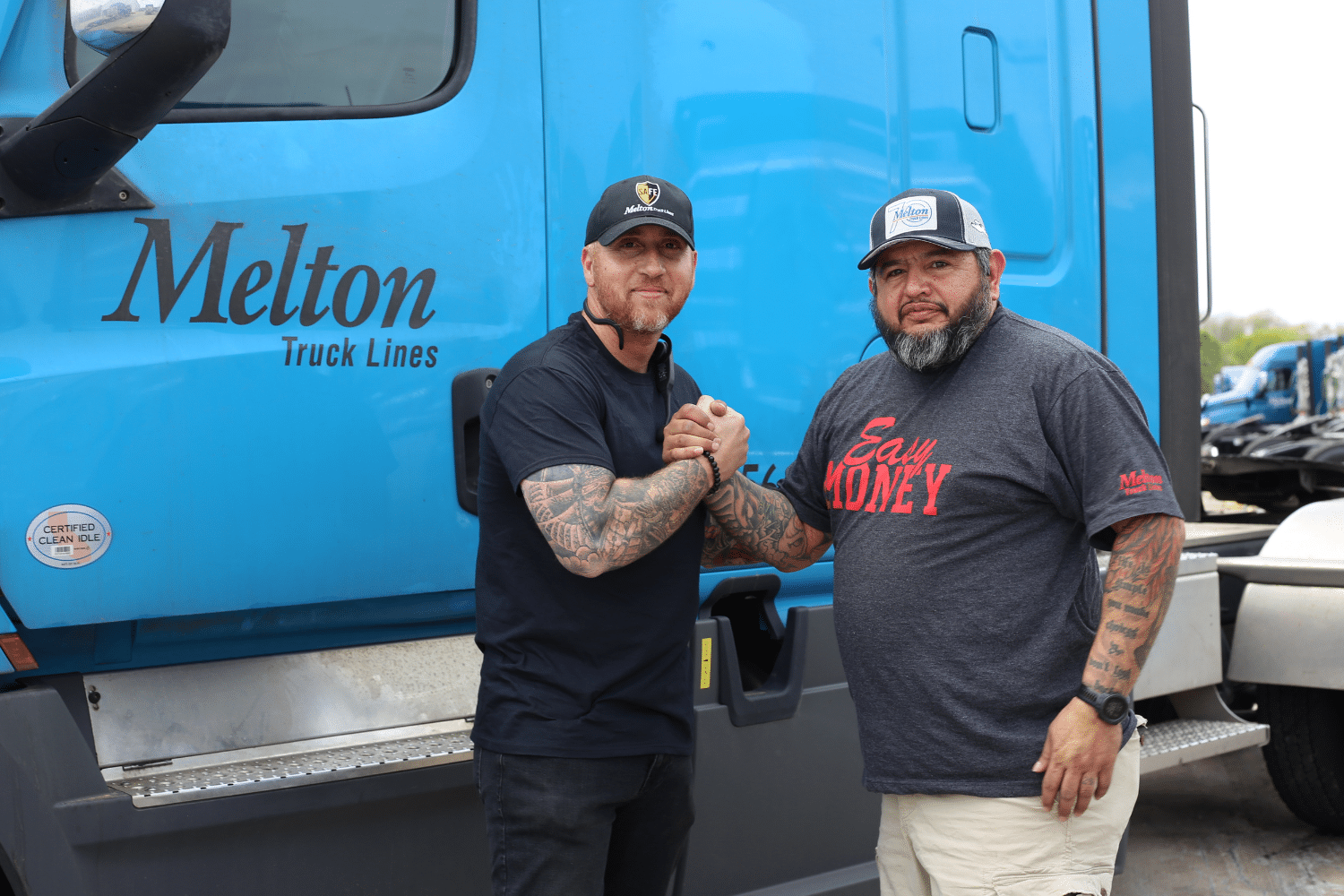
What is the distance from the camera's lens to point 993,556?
1875mm

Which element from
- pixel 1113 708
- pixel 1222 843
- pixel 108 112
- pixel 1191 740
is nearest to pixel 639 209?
pixel 108 112

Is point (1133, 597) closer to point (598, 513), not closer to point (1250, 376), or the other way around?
point (598, 513)

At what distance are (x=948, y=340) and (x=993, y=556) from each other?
370mm

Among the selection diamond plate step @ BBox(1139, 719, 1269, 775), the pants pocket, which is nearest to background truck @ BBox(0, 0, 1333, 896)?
the pants pocket

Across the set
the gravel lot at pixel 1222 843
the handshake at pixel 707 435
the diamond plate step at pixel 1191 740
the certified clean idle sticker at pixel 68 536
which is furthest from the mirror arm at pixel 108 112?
the gravel lot at pixel 1222 843

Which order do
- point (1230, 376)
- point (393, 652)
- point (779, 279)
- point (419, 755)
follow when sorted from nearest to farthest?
point (419, 755) → point (393, 652) → point (779, 279) → point (1230, 376)

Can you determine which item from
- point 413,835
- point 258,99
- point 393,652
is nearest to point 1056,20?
point 258,99

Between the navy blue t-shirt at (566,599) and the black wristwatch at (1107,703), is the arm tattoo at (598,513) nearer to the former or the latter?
the navy blue t-shirt at (566,599)

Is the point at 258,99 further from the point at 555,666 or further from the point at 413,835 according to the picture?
the point at 413,835

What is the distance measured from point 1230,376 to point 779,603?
39.3 ft

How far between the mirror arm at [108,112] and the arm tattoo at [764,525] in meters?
1.08

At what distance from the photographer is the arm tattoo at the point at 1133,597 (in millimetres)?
1786

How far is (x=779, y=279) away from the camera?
8.21 feet

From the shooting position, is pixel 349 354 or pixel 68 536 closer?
pixel 68 536
